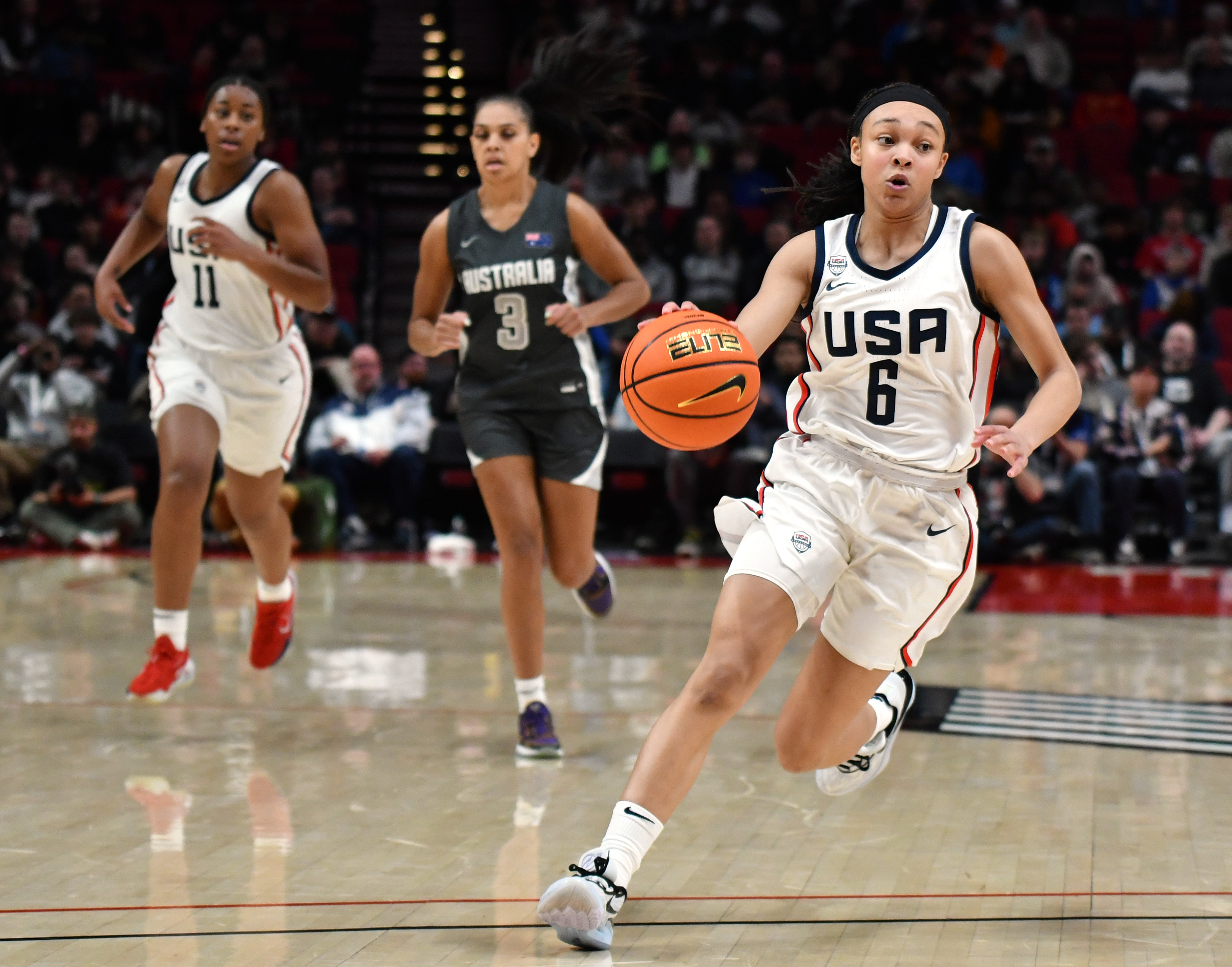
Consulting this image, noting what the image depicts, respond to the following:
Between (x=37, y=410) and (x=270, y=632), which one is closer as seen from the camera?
(x=270, y=632)

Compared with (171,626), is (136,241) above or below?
above

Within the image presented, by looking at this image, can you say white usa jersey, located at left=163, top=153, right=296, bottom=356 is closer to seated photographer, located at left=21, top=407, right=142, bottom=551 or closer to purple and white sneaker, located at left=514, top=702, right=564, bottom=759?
purple and white sneaker, located at left=514, top=702, right=564, bottom=759

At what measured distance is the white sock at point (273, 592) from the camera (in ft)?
19.5

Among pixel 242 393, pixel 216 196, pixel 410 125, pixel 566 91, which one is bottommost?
pixel 242 393

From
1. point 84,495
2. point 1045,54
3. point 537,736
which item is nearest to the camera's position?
point 537,736

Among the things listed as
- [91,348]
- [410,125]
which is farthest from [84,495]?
[410,125]

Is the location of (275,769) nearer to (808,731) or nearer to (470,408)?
(470,408)

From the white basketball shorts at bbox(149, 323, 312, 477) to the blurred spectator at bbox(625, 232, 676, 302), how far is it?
6614 millimetres

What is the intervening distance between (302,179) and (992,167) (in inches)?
236

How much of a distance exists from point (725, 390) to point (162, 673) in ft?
8.83

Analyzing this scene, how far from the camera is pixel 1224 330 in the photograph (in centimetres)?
1157

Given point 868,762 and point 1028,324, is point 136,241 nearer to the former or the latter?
point 868,762

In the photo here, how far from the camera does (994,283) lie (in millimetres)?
3426

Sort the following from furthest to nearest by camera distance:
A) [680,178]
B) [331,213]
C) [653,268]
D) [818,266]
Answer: [331,213] < [680,178] < [653,268] < [818,266]
